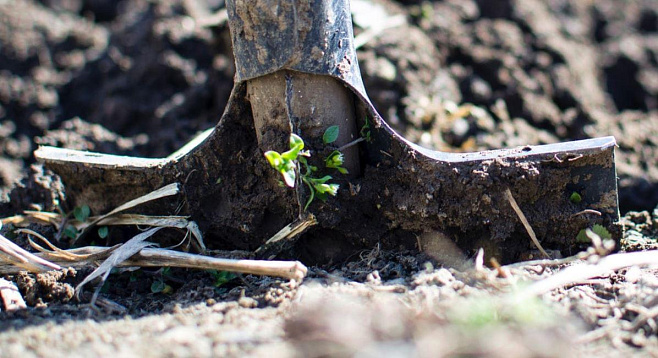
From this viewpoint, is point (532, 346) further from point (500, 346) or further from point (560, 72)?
point (560, 72)

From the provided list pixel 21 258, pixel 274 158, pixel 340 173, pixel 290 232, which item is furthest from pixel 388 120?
pixel 21 258

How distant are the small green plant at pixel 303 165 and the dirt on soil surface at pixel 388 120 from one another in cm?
19

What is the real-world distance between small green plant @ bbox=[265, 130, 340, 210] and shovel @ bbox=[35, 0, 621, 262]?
0.05ft

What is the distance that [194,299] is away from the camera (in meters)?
1.60

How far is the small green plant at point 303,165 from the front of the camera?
62.7 inches

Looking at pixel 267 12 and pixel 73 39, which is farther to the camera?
pixel 73 39

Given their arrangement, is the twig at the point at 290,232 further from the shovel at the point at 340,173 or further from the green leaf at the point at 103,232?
the green leaf at the point at 103,232

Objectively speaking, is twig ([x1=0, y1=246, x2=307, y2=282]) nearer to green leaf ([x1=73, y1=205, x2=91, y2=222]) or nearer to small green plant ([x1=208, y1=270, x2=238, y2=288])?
small green plant ([x1=208, y1=270, x2=238, y2=288])

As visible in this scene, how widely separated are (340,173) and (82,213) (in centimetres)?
81

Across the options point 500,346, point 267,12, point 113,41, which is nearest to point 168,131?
point 113,41

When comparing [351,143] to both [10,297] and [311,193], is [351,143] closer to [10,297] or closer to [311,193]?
[311,193]

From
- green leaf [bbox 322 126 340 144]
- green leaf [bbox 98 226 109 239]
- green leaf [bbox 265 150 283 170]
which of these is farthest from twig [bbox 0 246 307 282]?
green leaf [bbox 322 126 340 144]

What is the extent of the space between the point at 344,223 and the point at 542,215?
523mm

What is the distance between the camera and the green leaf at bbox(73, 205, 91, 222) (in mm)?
1975
